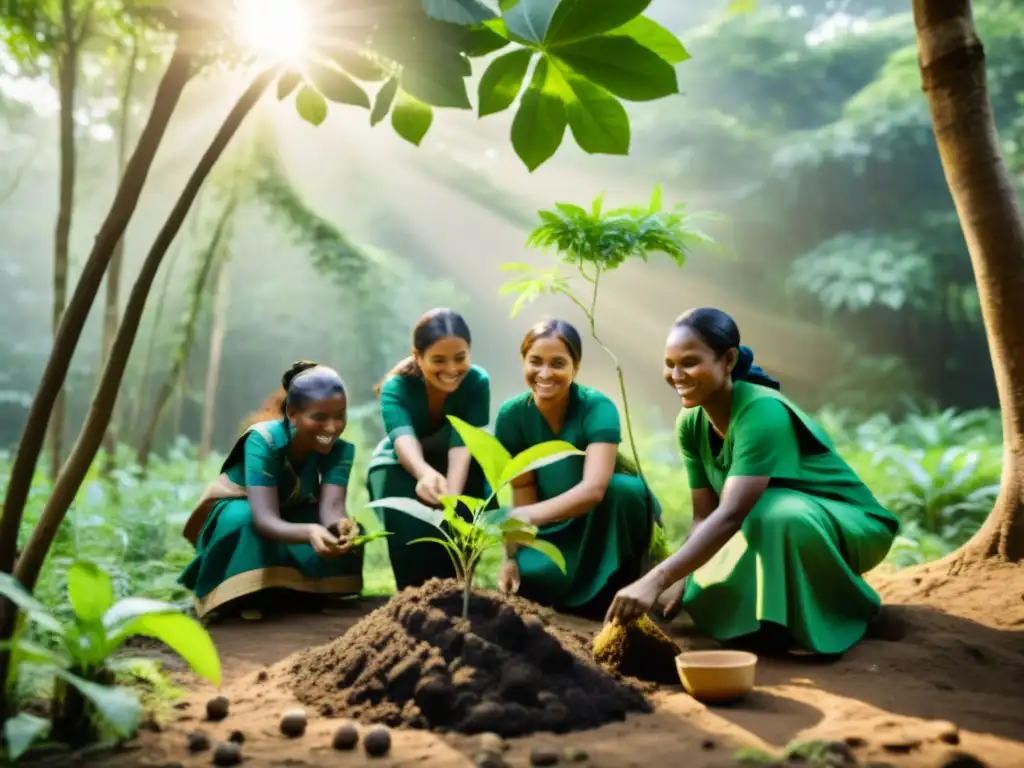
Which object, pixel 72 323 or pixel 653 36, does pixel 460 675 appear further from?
pixel 653 36

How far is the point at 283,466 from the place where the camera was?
10.7 feet

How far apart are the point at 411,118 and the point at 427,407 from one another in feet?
6.09

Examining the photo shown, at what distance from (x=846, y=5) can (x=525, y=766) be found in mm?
17708

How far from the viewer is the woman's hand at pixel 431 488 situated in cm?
299

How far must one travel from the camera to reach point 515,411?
3.34m

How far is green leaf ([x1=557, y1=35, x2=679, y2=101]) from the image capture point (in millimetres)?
1497

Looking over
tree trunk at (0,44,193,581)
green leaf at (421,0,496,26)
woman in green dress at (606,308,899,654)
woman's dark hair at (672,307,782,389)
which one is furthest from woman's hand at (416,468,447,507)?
green leaf at (421,0,496,26)

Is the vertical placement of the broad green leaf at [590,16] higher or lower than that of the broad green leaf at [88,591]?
higher

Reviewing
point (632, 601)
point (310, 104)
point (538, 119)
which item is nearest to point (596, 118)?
point (538, 119)

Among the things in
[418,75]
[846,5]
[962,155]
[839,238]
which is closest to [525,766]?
[418,75]

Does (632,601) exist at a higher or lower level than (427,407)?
lower

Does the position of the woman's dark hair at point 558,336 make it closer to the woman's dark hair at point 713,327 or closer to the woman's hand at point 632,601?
the woman's dark hair at point 713,327

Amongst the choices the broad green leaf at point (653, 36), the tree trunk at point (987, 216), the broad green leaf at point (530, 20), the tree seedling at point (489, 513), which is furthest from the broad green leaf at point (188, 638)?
the tree trunk at point (987, 216)

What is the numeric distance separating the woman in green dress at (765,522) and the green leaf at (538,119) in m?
1.19
